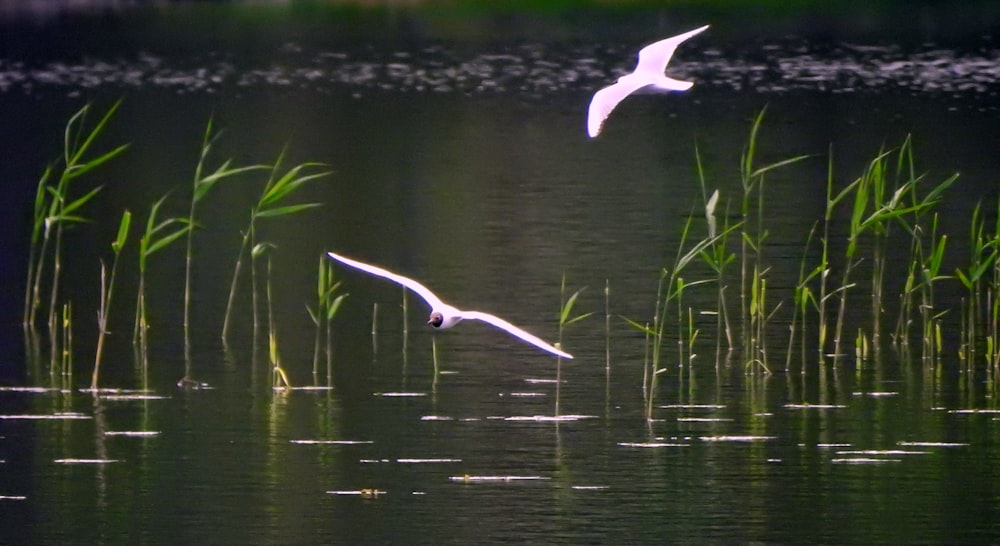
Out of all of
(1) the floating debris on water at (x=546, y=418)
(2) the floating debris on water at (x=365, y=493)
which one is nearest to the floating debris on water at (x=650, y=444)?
(1) the floating debris on water at (x=546, y=418)

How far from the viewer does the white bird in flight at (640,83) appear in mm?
12500

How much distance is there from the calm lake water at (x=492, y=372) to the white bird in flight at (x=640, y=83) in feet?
5.78

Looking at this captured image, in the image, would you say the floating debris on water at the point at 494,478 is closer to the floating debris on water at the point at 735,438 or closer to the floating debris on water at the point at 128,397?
the floating debris on water at the point at 735,438

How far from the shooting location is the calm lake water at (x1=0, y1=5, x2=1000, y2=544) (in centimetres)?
1066

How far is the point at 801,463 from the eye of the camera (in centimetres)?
1152

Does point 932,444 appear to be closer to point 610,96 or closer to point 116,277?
point 610,96

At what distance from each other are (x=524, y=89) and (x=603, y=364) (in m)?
29.1

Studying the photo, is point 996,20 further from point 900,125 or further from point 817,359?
point 817,359

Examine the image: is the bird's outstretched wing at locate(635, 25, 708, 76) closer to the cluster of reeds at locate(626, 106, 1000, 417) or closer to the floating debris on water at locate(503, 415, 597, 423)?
the cluster of reeds at locate(626, 106, 1000, 417)

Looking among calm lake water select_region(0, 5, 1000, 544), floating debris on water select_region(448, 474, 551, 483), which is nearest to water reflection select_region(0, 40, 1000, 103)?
calm lake water select_region(0, 5, 1000, 544)

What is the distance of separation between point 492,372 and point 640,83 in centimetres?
236

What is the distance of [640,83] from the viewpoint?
12.9 meters

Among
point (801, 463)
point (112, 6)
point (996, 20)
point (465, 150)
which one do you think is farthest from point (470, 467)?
point (112, 6)

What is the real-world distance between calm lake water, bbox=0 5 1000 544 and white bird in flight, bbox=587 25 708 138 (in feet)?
5.78
